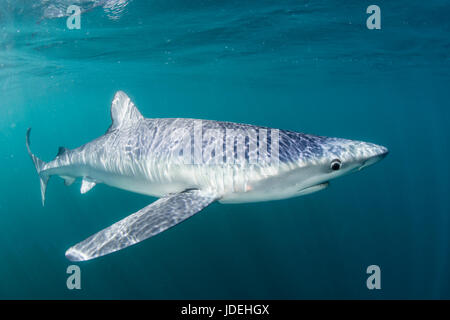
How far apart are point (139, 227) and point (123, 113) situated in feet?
11.2

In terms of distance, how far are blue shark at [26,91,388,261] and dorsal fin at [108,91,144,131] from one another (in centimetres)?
23

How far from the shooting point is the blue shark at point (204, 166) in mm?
3764

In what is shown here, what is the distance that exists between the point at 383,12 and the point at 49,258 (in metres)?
18.0

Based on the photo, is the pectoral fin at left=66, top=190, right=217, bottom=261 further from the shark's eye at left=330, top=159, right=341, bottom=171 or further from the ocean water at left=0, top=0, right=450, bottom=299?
the ocean water at left=0, top=0, right=450, bottom=299

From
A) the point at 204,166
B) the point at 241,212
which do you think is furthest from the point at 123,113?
the point at 241,212

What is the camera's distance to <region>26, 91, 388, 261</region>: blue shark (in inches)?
148

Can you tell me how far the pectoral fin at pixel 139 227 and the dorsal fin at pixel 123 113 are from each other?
8.56 feet

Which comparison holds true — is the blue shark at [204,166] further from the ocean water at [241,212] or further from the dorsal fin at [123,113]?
the ocean water at [241,212]

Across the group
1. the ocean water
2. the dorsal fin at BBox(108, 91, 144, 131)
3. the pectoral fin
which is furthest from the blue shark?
the ocean water

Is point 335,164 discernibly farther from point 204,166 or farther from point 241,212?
point 241,212

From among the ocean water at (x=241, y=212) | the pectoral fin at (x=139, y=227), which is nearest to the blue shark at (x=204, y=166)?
the pectoral fin at (x=139, y=227)

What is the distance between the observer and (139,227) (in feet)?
12.1

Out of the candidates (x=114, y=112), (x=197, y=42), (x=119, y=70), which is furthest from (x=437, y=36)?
(x=119, y=70)

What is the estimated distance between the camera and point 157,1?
1260 centimetres
